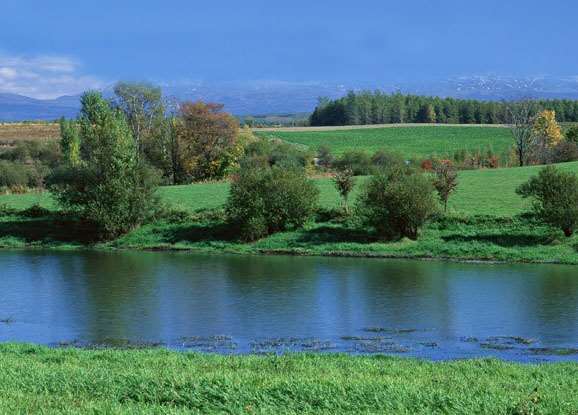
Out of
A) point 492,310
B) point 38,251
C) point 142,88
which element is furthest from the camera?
point 142,88

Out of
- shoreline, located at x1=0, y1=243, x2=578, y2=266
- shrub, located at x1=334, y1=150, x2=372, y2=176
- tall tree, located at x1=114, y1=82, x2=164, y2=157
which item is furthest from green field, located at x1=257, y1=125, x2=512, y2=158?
shoreline, located at x1=0, y1=243, x2=578, y2=266

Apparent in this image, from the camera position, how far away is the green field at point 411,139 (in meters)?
110

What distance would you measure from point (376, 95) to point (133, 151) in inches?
4214

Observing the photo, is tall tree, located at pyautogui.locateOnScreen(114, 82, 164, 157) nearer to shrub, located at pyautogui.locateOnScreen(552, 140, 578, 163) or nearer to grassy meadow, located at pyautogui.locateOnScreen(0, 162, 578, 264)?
grassy meadow, located at pyautogui.locateOnScreen(0, 162, 578, 264)

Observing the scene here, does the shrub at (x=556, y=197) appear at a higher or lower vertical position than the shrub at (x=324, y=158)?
lower

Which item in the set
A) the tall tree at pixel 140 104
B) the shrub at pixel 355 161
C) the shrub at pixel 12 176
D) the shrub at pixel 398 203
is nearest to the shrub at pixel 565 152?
the shrub at pixel 355 161

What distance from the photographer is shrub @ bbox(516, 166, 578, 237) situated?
43406 mm

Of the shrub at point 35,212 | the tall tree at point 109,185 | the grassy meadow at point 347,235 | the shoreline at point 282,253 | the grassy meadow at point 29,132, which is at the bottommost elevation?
the shoreline at point 282,253

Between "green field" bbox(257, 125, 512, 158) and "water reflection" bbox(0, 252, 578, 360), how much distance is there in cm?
6549

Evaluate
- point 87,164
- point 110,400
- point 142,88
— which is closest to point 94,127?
point 87,164

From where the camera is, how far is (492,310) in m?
28.9

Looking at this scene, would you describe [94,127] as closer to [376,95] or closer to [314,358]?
[314,358]

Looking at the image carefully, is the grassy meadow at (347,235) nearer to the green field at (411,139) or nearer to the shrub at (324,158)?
the shrub at (324,158)

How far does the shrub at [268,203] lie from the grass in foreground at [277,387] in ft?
104
